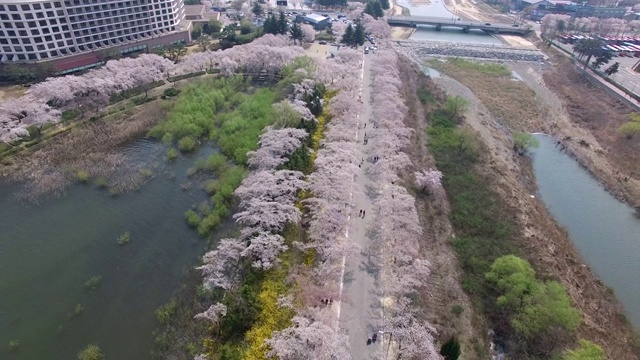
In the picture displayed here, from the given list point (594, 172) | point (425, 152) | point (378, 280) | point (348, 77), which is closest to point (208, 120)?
point (348, 77)

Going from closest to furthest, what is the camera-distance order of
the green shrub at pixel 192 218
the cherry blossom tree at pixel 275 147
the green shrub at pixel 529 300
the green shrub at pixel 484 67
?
the green shrub at pixel 529 300, the green shrub at pixel 192 218, the cherry blossom tree at pixel 275 147, the green shrub at pixel 484 67

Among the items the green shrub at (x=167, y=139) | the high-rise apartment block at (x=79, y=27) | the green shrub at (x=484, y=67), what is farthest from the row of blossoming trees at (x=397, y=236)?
the high-rise apartment block at (x=79, y=27)

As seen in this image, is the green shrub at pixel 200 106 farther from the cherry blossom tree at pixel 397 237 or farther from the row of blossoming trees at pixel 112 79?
the cherry blossom tree at pixel 397 237

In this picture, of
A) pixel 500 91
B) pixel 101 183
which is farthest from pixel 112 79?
pixel 500 91

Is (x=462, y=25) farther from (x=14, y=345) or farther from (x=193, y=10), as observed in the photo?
(x=14, y=345)

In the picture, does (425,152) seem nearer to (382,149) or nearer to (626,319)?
(382,149)

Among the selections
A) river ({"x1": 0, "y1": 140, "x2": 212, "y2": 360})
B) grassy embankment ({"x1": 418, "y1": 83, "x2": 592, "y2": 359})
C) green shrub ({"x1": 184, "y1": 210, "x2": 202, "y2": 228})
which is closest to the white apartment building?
river ({"x1": 0, "y1": 140, "x2": 212, "y2": 360})
